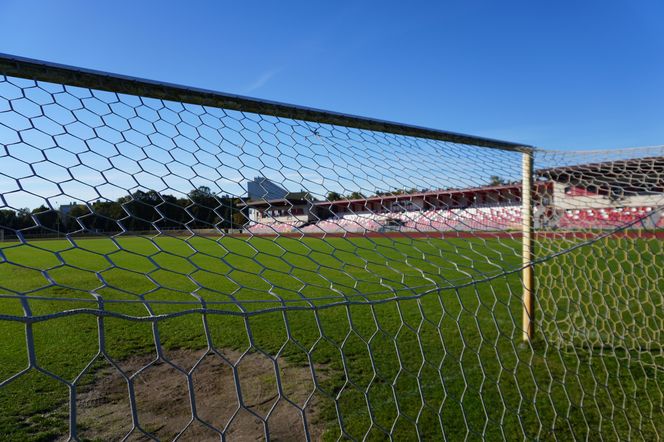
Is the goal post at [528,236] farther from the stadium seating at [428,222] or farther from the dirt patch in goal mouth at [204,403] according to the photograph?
the dirt patch in goal mouth at [204,403]

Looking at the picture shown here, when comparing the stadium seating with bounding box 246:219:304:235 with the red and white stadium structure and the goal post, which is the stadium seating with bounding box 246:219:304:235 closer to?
the red and white stadium structure

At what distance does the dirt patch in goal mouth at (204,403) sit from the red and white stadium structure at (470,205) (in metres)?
0.81

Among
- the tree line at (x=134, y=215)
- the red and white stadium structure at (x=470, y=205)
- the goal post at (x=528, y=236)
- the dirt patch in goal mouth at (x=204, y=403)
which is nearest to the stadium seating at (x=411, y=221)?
the red and white stadium structure at (x=470, y=205)

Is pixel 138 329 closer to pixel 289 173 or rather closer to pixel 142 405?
pixel 142 405

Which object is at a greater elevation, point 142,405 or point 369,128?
point 369,128

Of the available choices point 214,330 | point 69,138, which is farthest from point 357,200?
point 214,330

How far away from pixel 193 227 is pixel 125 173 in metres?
0.35

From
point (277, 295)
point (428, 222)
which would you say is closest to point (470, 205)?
point (428, 222)

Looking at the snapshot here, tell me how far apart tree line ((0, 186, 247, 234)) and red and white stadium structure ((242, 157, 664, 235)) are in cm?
15

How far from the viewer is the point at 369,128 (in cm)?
217

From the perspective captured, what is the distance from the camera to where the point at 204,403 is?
220 centimetres

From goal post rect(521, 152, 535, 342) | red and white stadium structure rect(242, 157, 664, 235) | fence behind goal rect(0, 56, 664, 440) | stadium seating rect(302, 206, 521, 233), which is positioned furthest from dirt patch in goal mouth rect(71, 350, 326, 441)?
goal post rect(521, 152, 535, 342)

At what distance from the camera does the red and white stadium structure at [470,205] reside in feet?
7.64

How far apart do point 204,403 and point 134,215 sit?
1160 mm
